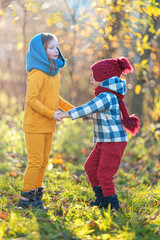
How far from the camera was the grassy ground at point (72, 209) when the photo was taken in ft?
7.63

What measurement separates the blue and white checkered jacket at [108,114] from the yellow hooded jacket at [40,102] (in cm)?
31

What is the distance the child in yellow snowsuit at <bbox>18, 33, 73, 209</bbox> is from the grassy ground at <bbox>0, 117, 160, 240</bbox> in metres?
0.33

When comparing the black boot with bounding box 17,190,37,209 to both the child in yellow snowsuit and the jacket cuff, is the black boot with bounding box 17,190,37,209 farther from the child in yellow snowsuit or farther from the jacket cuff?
the jacket cuff

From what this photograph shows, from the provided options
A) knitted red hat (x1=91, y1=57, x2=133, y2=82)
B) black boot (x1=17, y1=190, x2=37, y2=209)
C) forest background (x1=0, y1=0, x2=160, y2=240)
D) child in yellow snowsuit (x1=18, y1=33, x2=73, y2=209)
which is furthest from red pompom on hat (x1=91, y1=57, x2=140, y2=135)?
black boot (x1=17, y1=190, x2=37, y2=209)

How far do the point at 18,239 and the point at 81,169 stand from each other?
2868 millimetres

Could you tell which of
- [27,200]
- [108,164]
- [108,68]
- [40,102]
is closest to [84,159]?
[27,200]

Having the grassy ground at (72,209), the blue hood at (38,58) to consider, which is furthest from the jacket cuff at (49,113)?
the grassy ground at (72,209)

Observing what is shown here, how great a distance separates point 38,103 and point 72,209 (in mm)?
1079

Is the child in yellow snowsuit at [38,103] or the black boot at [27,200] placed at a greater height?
the child in yellow snowsuit at [38,103]

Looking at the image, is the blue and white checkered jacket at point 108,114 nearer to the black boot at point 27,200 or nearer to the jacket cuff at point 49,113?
the jacket cuff at point 49,113

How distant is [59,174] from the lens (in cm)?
443

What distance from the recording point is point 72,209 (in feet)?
9.45

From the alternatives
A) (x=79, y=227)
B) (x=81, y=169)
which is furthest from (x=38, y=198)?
(x=81, y=169)

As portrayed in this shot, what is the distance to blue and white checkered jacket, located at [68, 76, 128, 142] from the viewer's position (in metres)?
2.77
